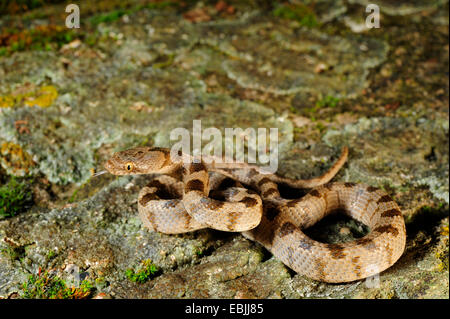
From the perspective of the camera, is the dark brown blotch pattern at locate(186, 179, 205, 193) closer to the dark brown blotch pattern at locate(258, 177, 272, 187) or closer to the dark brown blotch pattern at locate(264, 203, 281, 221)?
the dark brown blotch pattern at locate(264, 203, 281, 221)

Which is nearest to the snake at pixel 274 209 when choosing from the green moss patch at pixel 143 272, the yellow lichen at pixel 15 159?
the green moss patch at pixel 143 272

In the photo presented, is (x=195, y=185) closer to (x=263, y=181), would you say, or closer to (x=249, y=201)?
(x=249, y=201)

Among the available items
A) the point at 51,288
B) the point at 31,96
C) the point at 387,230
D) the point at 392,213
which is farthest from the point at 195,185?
the point at 31,96

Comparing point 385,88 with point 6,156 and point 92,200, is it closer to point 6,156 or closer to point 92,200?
point 92,200

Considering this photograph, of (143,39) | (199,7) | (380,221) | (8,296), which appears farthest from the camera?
(199,7)

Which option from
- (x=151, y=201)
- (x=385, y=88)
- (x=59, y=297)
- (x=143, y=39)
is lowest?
(x=59, y=297)

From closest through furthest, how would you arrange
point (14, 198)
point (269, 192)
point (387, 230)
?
1. point (387, 230)
2. point (14, 198)
3. point (269, 192)

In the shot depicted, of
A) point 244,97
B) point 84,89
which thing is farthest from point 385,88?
point 84,89

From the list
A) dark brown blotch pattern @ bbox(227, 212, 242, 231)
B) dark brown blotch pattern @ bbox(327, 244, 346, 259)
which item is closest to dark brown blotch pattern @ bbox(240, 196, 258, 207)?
dark brown blotch pattern @ bbox(227, 212, 242, 231)
